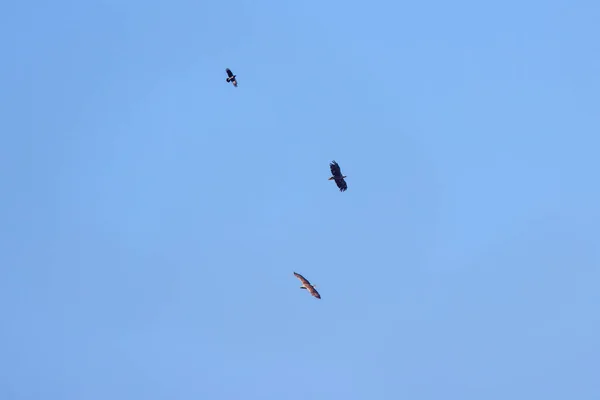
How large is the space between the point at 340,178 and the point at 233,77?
16.8 m

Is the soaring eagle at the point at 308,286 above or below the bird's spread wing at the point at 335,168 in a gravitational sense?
below

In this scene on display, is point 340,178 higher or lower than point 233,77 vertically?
lower

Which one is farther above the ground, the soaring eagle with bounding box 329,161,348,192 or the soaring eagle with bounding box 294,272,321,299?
the soaring eagle with bounding box 329,161,348,192

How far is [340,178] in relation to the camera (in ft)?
335

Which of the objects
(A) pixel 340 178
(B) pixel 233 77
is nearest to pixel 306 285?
(A) pixel 340 178

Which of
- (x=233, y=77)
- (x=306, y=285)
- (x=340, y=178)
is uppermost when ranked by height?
(x=233, y=77)

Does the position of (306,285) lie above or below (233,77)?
below

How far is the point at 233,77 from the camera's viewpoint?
112 metres

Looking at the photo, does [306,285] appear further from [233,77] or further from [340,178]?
[233,77]

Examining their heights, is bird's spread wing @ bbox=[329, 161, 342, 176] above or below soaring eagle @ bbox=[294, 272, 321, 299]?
above

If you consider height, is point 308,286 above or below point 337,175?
below

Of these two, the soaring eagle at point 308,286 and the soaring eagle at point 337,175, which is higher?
the soaring eagle at point 337,175

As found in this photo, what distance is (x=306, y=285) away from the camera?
9944 centimetres

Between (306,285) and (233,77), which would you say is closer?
(306,285)
